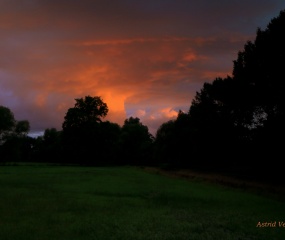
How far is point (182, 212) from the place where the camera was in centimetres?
1775

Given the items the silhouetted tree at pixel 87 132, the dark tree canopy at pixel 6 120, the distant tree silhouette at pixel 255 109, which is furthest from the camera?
the dark tree canopy at pixel 6 120

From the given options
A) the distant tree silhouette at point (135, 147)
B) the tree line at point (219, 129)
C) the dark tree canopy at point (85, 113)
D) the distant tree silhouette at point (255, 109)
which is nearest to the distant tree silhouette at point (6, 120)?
the tree line at point (219, 129)

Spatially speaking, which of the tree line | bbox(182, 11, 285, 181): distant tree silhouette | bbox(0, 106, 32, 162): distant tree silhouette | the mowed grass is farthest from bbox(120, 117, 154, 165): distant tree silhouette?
the mowed grass

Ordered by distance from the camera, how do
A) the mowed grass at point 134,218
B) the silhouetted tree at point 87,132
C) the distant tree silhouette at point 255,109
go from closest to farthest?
the mowed grass at point 134,218, the distant tree silhouette at point 255,109, the silhouetted tree at point 87,132

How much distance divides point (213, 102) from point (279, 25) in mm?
28165

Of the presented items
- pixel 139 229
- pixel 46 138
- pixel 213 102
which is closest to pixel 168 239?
pixel 139 229

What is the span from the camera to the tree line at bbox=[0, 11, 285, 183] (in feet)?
125

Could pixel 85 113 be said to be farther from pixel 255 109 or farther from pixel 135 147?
pixel 255 109

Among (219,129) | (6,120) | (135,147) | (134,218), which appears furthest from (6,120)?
(134,218)

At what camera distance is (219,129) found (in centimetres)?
5375

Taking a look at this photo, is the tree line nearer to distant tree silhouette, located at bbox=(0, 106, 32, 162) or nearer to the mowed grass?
distant tree silhouette, located at bbox=(0, 106, 32, 162)

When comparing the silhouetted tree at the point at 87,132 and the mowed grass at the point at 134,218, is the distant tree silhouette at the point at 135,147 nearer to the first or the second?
the silhouetted tree at the point at 87,132

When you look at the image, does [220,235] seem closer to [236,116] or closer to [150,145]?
[236,116]

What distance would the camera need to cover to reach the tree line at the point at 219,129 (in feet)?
125
